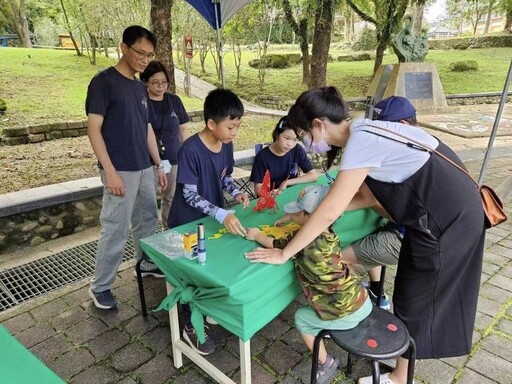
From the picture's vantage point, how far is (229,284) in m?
1.36

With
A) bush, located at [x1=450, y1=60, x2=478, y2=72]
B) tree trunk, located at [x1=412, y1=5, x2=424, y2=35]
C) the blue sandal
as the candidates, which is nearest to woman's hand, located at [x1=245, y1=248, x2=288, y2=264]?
the blue sandal

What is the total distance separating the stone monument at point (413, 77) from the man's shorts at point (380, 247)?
834cm

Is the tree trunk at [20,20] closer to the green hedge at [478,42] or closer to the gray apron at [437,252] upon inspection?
the gray apron at [437,252]

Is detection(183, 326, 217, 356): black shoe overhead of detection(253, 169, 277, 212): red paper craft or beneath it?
beneath

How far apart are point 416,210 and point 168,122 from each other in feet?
7.41

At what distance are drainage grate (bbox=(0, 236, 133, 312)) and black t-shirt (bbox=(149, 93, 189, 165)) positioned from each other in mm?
966

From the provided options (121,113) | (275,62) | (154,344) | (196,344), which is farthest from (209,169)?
(275,62)

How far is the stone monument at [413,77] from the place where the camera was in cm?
961

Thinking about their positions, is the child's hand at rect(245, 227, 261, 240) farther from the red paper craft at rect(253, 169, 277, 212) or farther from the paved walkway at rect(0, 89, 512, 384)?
the paved walkway at rect(0, 89, 512, 384)

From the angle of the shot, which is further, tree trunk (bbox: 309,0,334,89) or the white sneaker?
tree trunk (bbox: 309,0,334,89)

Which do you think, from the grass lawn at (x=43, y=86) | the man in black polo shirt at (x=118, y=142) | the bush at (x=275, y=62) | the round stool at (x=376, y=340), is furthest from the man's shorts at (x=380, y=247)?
the bush at (x=275, y=62)

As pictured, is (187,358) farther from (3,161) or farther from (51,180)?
(3,161)

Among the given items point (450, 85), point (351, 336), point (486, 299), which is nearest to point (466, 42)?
point (450, 85)

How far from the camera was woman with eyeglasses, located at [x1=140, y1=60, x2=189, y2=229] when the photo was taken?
2.99 m
